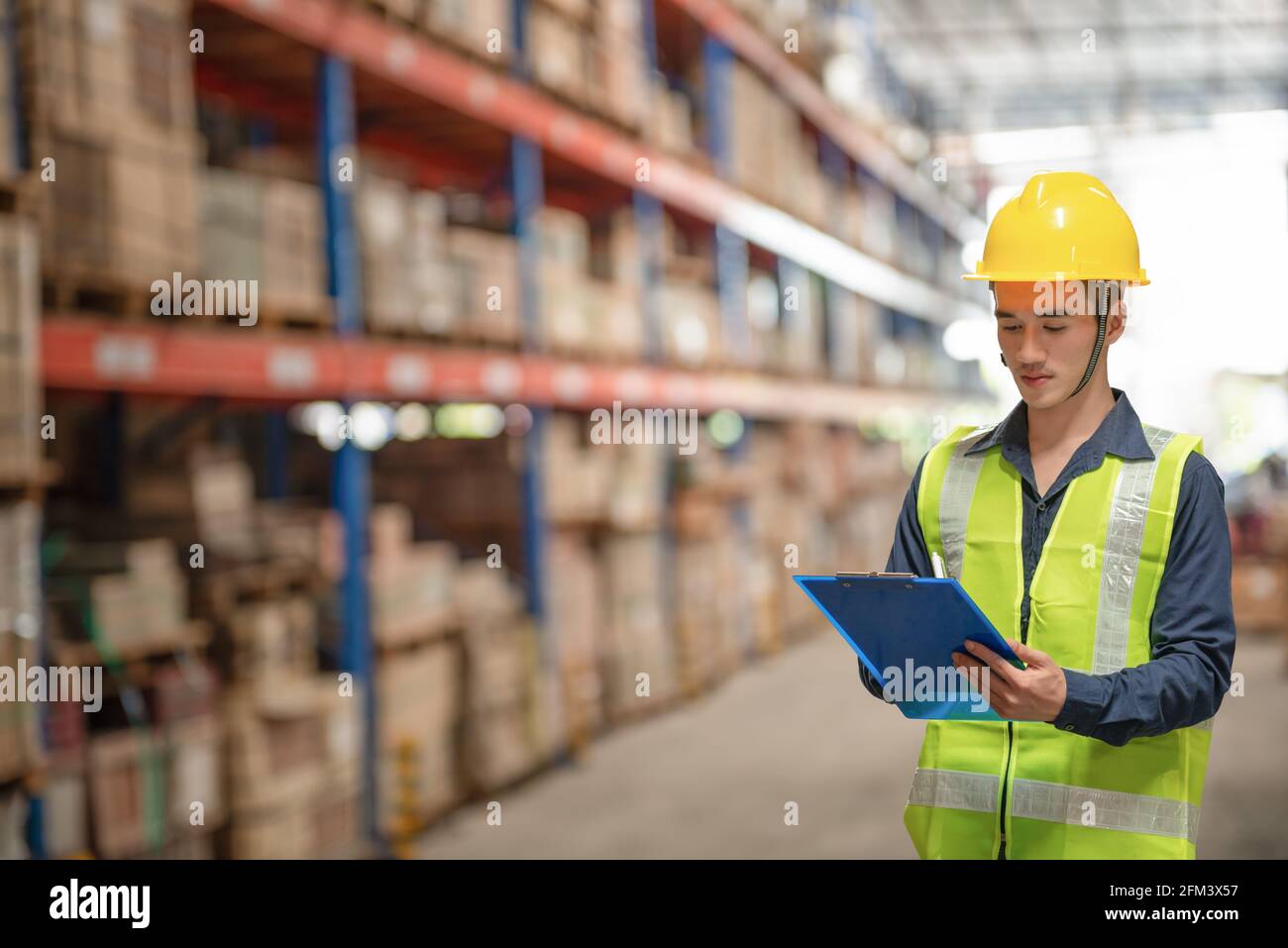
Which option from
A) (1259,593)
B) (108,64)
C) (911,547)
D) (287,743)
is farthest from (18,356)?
(1259,593)

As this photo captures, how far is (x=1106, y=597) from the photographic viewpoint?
1.84 meters

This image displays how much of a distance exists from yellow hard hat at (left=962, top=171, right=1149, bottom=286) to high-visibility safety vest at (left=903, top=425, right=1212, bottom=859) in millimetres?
279

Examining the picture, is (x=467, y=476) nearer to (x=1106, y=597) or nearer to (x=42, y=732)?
(x=42, y=732)

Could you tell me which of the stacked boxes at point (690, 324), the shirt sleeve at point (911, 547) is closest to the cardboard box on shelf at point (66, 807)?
the shirt sleeve at point (911, 547)

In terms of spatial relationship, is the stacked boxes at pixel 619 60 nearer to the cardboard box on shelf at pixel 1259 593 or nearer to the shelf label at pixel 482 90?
the shelf label at pixel 482 90

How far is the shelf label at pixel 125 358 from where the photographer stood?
3.86m

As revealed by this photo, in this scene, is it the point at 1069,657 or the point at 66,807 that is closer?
the point at 1069,657

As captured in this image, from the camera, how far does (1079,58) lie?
21297 millimetres

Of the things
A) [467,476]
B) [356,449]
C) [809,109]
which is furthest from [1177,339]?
[356,449]

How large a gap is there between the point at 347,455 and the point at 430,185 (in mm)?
3932

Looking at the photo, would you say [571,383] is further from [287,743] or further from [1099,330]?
[1099,330]

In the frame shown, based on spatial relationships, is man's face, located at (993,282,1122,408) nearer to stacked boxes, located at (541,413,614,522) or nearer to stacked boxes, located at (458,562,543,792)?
stacked boxes, located at (458,562,543,792)

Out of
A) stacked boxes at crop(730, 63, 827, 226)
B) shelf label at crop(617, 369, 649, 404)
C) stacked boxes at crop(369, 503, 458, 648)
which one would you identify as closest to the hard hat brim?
stacked boxes at crop(369, 503, 458, 648)

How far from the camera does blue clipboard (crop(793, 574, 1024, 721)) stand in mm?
1667
